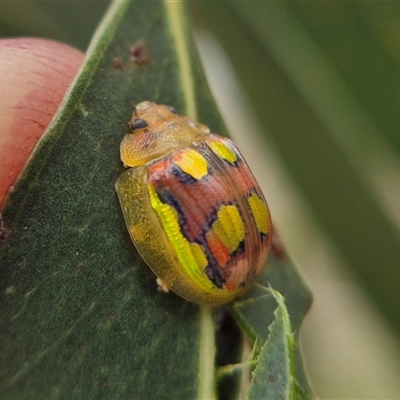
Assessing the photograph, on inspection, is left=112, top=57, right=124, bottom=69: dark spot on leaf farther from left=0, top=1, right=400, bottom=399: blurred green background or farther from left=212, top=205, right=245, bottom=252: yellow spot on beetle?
left=0, top=1, right=400, bottom=399: blurred green background

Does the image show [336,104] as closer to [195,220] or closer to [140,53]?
[140,53]

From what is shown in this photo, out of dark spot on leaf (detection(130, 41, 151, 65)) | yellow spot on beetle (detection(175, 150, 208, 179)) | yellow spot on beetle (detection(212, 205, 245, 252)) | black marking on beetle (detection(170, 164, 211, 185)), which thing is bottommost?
yellow spot on beetle (detection(212, 205, 245, 252))

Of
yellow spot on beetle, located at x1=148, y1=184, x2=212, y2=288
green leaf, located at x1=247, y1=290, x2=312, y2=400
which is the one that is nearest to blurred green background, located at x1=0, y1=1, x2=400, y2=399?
yellow spot on beetle, located at x1=148, y1=184, x2=212, y2=288

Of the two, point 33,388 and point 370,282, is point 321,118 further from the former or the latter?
point 33,388

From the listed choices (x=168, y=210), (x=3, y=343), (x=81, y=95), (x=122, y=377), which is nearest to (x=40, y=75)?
(x=81, y=95)

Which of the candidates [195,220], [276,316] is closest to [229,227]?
[195,220]
